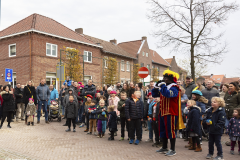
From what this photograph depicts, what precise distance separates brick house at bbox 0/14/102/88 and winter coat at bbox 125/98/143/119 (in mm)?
13780

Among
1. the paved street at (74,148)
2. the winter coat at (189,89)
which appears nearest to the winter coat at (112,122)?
the paved street at (74,148)

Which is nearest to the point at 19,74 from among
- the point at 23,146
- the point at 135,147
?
the point at 23,146

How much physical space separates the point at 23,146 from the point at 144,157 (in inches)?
144

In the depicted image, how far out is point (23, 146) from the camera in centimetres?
649

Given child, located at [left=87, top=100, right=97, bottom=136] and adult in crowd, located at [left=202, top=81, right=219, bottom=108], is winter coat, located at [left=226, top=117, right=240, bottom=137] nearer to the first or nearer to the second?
adult in crowd, located at [left=202, top=81, right=219, bottom=108]

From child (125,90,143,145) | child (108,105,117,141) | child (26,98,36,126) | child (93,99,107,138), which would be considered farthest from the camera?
child (26,98,36,126)

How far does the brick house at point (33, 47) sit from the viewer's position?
68.7 feet

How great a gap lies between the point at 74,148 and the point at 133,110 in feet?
7.07

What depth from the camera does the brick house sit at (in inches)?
825

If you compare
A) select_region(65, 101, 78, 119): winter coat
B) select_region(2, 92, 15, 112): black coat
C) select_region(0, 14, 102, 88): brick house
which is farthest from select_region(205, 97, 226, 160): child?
select_region(0, 14, 102, 88): brick house

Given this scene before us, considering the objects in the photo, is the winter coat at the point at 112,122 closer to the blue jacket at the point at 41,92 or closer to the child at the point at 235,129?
the child at the point at 235,129

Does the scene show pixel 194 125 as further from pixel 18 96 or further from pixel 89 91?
pixel 18 96

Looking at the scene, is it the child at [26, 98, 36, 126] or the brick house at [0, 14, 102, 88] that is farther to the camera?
the brick house at [0, 14, 102, 88]

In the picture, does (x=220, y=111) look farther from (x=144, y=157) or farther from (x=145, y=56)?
(x=145, y=56)
